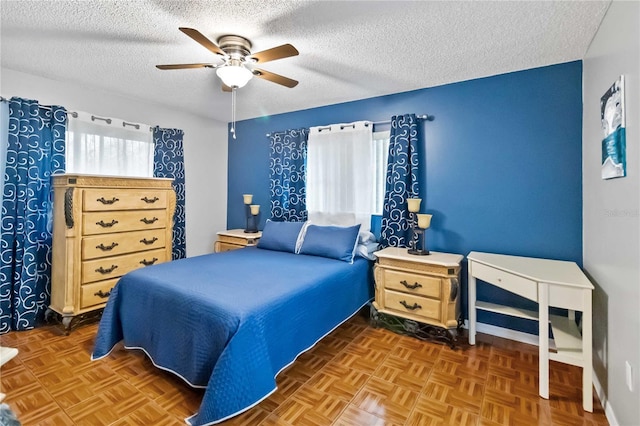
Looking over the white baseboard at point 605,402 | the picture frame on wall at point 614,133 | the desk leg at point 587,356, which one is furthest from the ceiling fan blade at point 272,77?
the white baseboard at point 605,402

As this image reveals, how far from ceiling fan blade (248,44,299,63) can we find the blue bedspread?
1.49m

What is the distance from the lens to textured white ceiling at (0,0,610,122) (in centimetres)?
176

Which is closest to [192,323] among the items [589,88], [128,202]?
[128,202]

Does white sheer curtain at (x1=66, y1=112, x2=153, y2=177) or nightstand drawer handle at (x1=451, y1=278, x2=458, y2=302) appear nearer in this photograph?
nightstand drawer handle at (x1=451, y1=278, x2=458, y2=302)

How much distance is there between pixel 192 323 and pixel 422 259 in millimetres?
1841

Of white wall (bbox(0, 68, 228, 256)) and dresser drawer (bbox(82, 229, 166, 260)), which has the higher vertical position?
white wall (bbox(0, 68, 228, 256))

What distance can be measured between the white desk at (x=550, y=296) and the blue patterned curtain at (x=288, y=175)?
2102 millimetres

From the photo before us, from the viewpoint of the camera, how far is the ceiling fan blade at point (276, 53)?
180 cm

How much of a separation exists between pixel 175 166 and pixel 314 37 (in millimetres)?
2567

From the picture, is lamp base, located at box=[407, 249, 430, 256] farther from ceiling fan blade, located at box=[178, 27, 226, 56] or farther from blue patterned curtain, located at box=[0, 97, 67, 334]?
blue patterned curtain, located at box=[0, 97, 67, 334]

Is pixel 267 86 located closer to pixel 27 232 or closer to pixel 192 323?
pixel 192 323

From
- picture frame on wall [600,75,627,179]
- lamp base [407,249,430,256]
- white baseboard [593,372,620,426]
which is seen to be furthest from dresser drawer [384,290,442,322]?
picture frame on wall [600,75,627,179]

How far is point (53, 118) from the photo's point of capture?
9.35ft

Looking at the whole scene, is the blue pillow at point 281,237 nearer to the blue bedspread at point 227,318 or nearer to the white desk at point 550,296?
the blue bedspread at point 227,318
